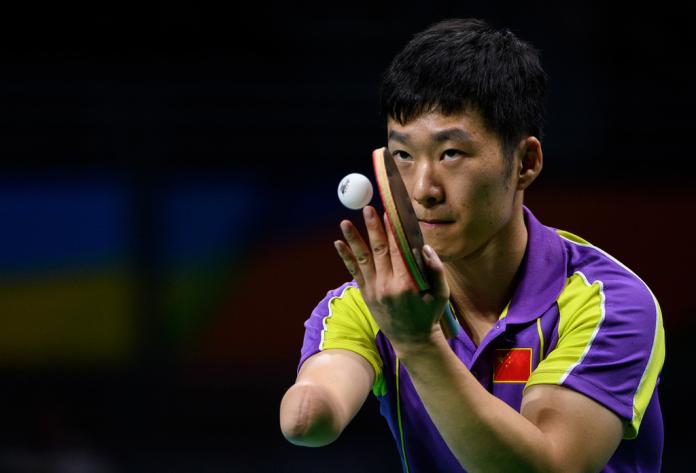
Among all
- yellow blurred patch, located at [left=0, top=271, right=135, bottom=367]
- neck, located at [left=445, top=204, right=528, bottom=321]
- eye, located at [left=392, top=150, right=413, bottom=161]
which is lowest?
yellow blurred patch, located at [left=0, top=271, right=135, bottom=367]

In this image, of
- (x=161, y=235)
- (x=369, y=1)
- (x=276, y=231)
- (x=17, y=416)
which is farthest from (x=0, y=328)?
(x=369, y=1)

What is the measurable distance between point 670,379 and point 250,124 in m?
2.37

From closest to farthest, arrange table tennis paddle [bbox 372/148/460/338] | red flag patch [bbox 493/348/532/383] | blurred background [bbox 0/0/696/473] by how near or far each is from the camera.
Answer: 1. table tennis paddle [bbox 372/148/460/338]
2. red flag patch [bbox 493/348/532/383]
3. blurred background [bbox 0/0/696/473]

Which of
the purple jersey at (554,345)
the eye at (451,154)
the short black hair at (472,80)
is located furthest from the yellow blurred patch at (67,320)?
the eye at (451,154)

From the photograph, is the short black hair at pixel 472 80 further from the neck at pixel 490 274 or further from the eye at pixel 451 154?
the neck at pixel 490 274

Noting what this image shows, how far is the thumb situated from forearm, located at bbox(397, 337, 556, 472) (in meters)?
0.09

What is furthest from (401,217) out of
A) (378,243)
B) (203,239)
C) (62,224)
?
(62,224)

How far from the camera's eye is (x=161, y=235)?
16.3ft

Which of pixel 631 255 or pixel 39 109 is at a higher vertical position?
pixel 39 109

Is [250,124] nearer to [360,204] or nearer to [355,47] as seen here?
[355,47]

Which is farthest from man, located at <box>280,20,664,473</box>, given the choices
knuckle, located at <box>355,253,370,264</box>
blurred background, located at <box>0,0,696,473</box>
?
blurred background, located at <box>0,0,696,473</box>

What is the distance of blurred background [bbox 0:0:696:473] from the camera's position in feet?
16.0

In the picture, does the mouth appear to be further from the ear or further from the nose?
the ear

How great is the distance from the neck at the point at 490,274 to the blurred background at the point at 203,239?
2.51m
